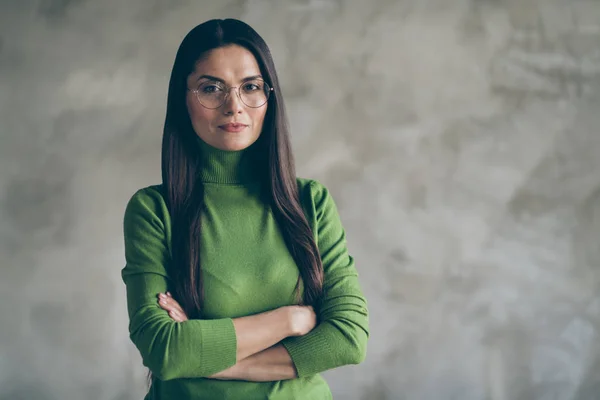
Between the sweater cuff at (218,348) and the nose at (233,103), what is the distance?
1.42 ft

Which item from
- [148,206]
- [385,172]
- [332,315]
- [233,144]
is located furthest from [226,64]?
[385,172]

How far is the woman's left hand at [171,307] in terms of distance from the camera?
138 centimetres

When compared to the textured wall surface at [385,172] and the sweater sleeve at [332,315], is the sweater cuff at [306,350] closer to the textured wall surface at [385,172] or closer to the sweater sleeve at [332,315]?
the sweater sleeve at [332,315]

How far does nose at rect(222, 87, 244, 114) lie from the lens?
1.44 m

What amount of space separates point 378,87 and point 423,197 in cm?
46

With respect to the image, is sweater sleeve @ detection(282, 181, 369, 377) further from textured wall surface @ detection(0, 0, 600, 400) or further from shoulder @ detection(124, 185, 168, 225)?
textured wall surface @ detection(0, 0, 600, 400)

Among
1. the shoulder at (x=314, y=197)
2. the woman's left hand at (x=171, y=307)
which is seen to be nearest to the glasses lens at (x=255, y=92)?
the shoulder at (x=314, y=197)

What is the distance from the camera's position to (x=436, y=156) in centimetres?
268

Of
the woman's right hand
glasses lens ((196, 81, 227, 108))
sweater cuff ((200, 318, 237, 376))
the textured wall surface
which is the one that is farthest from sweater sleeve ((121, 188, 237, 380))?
the textured wall surface

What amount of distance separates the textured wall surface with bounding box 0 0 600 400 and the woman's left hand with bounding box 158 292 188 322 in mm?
1212

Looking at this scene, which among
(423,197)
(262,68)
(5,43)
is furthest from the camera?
(423,197)

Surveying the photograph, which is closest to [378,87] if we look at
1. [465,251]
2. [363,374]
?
[465,251]

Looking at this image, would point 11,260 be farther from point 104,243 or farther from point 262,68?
point 262,68

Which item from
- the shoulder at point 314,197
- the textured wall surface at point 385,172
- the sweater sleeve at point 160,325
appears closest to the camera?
the sweater sleeve at point 160,325
